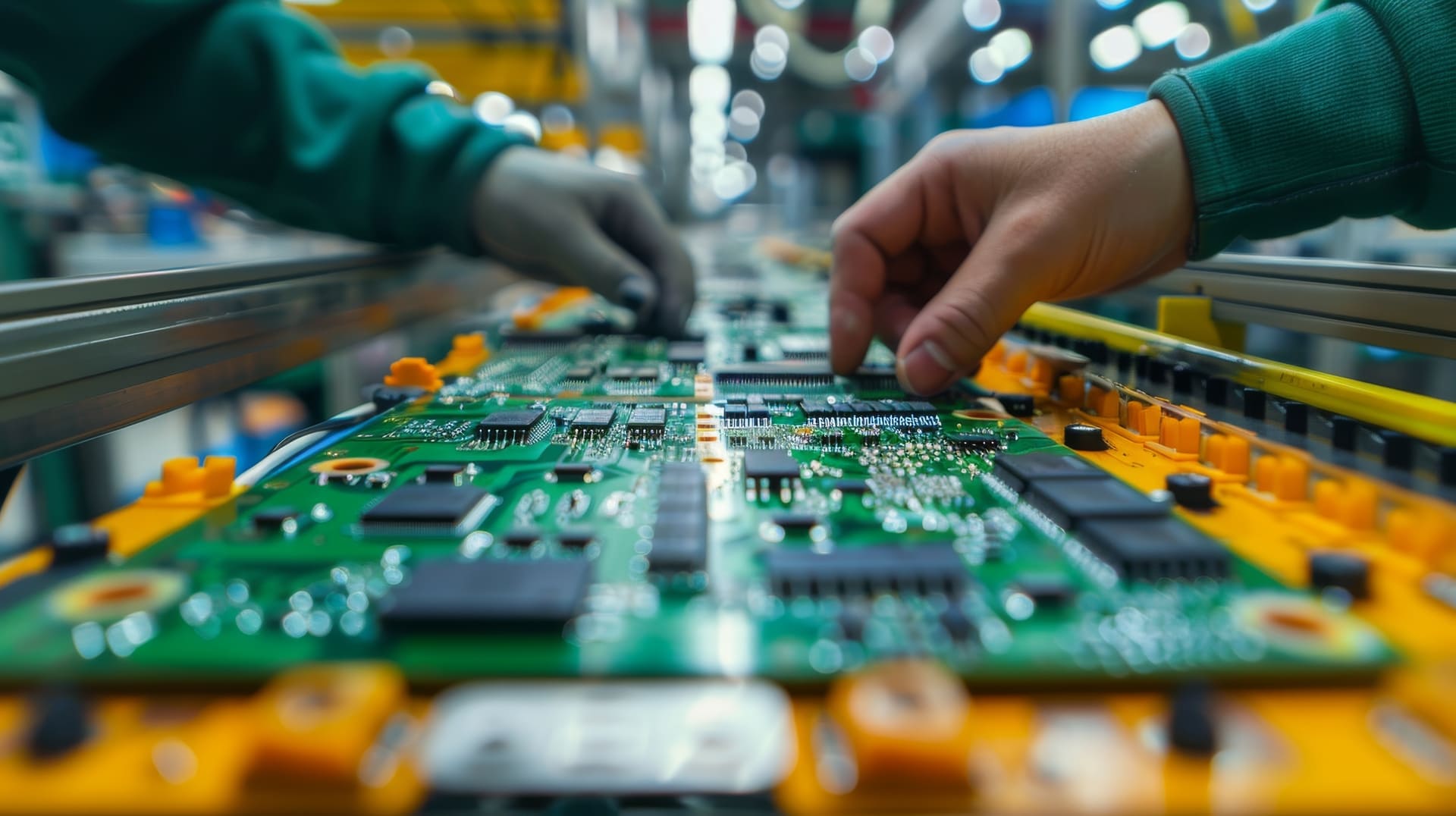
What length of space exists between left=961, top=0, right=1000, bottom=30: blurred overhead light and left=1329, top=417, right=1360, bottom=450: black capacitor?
5114mm

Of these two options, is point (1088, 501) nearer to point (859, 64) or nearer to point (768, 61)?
point (859, 64)

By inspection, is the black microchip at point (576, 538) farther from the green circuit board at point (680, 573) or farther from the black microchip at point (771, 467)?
the black microchip at point (771, 467)

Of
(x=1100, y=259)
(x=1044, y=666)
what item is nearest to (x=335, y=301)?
(x=1100, y=259)

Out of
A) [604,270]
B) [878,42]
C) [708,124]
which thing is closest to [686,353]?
[604,270]

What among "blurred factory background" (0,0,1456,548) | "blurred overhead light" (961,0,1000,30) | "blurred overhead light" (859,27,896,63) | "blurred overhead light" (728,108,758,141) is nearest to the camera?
"blurred factory background" (0,0,1456,548)

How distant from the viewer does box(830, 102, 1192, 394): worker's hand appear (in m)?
1.06

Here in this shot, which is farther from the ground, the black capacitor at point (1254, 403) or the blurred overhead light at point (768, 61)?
the blurred overhead light at point (768, 61)

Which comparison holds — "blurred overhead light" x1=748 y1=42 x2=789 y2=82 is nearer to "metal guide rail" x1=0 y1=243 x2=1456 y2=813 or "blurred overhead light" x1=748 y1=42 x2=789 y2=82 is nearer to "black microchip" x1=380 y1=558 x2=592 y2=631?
"metal guide rail" x1=0 y1=243 x2=1456 y2=813

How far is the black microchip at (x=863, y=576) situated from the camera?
1.82ft

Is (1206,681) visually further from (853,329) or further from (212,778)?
(853,329)

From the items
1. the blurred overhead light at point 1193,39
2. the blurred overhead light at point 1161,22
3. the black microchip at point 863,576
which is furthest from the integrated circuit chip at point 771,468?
the blurred overhead light at point 1193,39

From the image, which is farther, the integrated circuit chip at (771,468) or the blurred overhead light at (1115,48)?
the blurred overhead light at (1115,48)

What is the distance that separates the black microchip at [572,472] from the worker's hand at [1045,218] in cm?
51

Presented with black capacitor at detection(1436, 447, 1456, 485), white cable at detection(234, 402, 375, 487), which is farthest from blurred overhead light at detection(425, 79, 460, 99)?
black capacitor at detection(1436, 447, 1456, 485)
